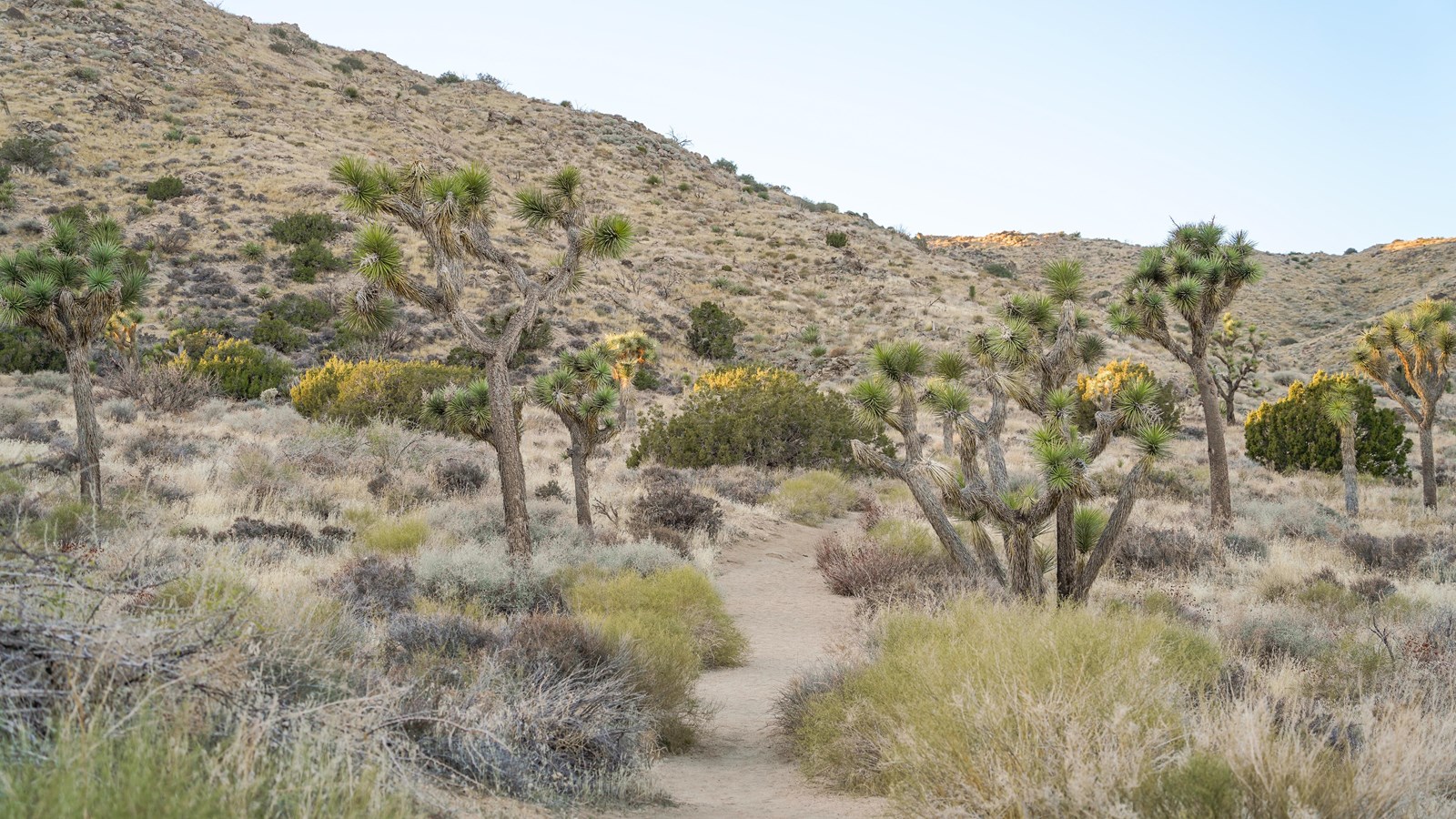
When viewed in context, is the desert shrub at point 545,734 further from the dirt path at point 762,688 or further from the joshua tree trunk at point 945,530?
the joshua tree trunk at point 945,530

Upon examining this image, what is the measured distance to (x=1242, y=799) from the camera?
3.76 m

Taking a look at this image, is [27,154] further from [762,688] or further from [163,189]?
[762,688]

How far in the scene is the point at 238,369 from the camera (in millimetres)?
27438

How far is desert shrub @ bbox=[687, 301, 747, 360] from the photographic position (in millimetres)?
41594

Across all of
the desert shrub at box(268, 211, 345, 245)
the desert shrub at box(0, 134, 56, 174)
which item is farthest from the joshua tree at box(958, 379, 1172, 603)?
the desert shrub at box(0, 134, 56, 174)

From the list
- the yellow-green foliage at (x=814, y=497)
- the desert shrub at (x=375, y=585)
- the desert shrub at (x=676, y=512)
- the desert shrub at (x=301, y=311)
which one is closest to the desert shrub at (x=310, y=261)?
the desert shrub at (x=301, y=311)

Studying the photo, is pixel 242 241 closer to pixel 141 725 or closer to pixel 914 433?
pixel 914 433

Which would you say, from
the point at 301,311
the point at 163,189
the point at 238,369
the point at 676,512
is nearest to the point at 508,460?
the point at 676,512

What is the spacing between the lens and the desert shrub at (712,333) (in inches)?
1638

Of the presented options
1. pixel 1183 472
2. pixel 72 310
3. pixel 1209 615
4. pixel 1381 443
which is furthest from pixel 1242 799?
pixel 1381 443

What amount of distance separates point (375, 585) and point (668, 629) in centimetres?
313

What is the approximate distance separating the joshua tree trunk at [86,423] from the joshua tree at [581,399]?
5.69m

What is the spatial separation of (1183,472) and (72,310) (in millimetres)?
24353

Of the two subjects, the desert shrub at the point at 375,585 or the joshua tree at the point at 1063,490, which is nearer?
the desert shrub at the point at 375,585
